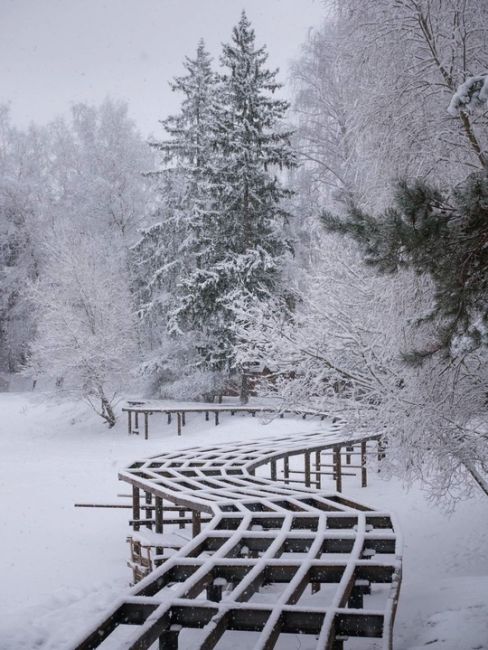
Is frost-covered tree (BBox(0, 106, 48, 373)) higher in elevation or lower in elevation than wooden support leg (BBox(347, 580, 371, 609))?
higher

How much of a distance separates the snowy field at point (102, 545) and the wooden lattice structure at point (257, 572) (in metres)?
0.75

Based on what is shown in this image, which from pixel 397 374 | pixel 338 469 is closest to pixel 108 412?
pixel 338 469

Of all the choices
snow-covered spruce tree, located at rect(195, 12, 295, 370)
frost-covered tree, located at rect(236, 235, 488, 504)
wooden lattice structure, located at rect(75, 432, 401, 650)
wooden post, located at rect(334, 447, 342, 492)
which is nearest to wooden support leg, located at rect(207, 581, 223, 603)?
wooden lattice structure, located at rect(75, 432, 401, 650)

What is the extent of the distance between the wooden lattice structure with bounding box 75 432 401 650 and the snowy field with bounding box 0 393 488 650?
2.45 ft

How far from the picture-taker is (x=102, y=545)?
13.9m

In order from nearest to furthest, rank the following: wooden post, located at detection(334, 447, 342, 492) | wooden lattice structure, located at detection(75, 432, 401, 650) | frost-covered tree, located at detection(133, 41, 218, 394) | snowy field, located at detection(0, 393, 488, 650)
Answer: wooden lattice structure, located at detection(75, 432, 401, 650) → snowy field, located at detection(0, 393, 488, 650) → wooden post, located at detection(334, 447, 342, 492) → frost-covered tree, located at detection(133, 41, 218, 394)

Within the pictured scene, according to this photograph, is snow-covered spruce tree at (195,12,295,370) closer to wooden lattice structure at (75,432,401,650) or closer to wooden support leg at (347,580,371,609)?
wooden lattice structure at (75,432,401,650)

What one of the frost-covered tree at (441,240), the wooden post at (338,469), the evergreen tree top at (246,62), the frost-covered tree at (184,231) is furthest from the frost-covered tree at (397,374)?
the evergreen tree top at (246,62)

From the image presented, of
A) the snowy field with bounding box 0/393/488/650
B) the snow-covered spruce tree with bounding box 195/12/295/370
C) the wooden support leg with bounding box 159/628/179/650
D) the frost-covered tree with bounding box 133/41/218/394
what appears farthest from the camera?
the frost-covered tree with bounding box 133/41/218/394

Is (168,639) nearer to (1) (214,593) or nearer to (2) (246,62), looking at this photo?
(1) (214,593)

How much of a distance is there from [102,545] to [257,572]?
8614mm

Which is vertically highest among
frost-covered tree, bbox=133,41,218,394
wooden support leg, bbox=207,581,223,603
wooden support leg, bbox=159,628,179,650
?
frost-covered tree, bbox=133,41,218,394

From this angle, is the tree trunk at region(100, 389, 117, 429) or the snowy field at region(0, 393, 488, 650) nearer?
the snowy field at region(0, 393, 488, 650)

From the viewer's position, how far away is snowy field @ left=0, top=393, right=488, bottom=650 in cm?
771
